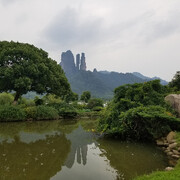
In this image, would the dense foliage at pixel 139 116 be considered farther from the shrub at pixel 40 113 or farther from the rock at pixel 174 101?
the shrub at pixel 40 113

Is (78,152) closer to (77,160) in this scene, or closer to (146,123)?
(77,160)

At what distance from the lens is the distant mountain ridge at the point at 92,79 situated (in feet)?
330

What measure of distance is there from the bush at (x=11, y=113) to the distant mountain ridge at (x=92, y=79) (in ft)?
203

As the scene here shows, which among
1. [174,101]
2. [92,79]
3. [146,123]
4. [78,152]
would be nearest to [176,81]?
[174,101]

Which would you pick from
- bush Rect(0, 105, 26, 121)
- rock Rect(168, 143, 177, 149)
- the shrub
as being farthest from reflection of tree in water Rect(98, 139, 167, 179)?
bush Rect(0, 105, 26, 121)

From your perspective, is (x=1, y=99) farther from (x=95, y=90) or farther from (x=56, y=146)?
(x=95, y=90)

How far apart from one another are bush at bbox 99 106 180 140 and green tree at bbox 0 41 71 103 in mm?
11000

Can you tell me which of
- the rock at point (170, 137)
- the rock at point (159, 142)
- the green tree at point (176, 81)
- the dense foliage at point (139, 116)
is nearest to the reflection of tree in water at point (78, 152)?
the dense foliage at point (139, 116)

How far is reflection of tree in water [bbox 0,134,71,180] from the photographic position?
4.71m

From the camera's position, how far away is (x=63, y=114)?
18.5m

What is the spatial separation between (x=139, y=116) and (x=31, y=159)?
4723mm

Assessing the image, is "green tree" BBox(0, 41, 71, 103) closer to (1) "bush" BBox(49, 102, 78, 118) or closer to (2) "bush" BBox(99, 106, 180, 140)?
(1) "bush" BBox(49, 102, 78, 118)

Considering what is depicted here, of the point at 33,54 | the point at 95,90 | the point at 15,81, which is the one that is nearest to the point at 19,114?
the point at 15,81

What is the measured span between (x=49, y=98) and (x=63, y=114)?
11979 mm
